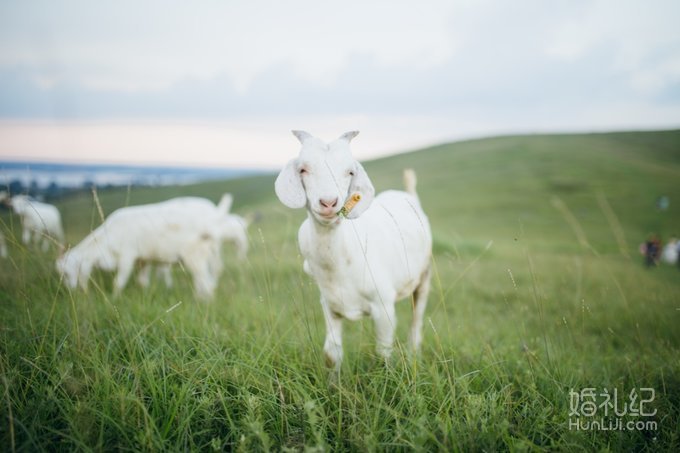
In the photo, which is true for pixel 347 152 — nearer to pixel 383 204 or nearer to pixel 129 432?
pixel 383 204

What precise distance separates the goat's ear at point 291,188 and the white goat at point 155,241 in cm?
386

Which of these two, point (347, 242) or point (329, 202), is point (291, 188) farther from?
point (347, 242)

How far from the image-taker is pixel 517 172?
4019 cm

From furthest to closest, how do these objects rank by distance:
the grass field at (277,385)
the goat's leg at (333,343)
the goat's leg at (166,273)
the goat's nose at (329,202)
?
the goat's leg at (166,273) < the goat's leg at (333,343) < the goat's nose at (329,202) < the grass field at (277,385)

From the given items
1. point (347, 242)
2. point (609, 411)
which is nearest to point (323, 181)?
point (347, 242)

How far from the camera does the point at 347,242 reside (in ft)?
10.3

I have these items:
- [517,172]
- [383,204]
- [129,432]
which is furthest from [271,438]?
A: [517,172]

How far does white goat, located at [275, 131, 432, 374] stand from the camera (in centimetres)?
265

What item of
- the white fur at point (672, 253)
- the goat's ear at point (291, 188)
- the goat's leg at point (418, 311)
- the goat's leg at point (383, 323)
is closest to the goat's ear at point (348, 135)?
the goat's ear at point (291, 188)

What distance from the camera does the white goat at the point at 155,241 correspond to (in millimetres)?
6273

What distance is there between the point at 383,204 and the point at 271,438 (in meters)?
2.42

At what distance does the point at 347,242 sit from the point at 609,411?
2.25 m

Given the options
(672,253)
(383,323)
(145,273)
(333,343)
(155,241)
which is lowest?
(672,253)

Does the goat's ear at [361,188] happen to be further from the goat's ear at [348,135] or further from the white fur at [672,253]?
the white fur at [672,253]
